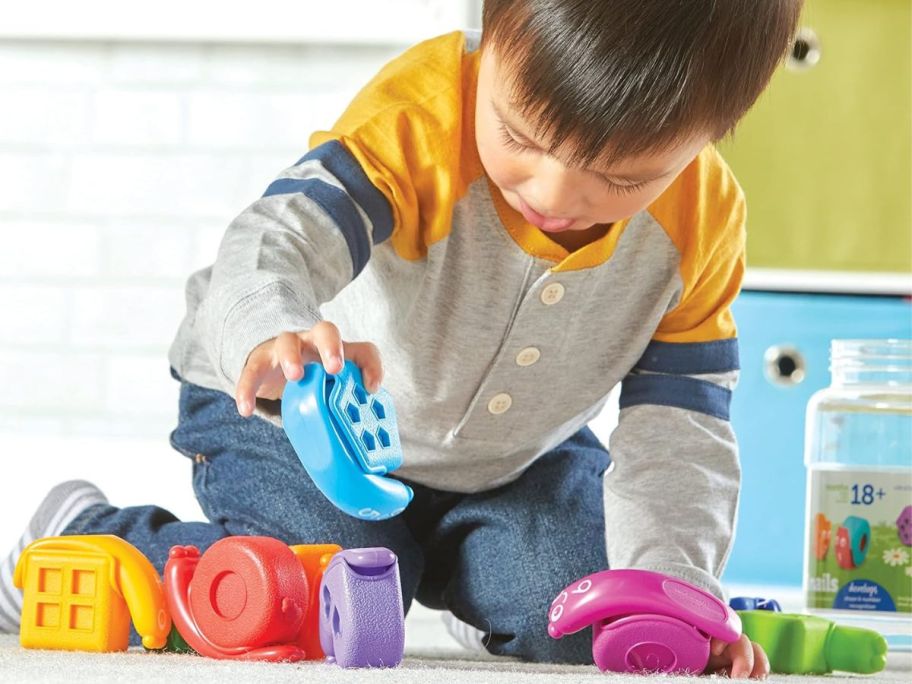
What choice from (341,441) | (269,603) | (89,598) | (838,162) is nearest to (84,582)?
(89,598)

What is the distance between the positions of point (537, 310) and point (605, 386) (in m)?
0.11

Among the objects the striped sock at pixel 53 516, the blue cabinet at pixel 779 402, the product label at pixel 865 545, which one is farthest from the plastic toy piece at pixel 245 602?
the blue cabinet at pixel 779 402

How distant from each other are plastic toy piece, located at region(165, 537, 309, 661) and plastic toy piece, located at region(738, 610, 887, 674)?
345 millimetres

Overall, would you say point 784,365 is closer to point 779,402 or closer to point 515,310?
point 779,402

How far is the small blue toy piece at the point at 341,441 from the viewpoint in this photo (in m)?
0.64

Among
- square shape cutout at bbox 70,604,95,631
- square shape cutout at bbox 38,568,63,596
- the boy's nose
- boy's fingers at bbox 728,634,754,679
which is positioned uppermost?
the boy's nose

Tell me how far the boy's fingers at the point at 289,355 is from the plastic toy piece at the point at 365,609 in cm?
11

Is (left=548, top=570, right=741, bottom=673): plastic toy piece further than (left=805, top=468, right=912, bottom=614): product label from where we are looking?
No

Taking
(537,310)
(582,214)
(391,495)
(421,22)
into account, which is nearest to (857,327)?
(421,22)

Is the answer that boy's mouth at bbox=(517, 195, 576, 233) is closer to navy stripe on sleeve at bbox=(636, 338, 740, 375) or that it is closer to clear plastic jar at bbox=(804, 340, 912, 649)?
navy stripe on sleeve at bbox=(636, 338, 740, 375)

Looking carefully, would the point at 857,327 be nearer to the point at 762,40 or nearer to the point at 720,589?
the point at 720,589

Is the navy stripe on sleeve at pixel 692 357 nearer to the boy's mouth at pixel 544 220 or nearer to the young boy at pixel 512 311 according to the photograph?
Answer: the young boy at pixel 512 311

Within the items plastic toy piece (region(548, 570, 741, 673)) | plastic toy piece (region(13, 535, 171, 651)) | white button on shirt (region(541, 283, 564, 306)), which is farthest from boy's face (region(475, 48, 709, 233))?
plastic toy piece (region(13, 535, 171, 651))

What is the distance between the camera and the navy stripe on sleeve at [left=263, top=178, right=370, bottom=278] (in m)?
0.83
